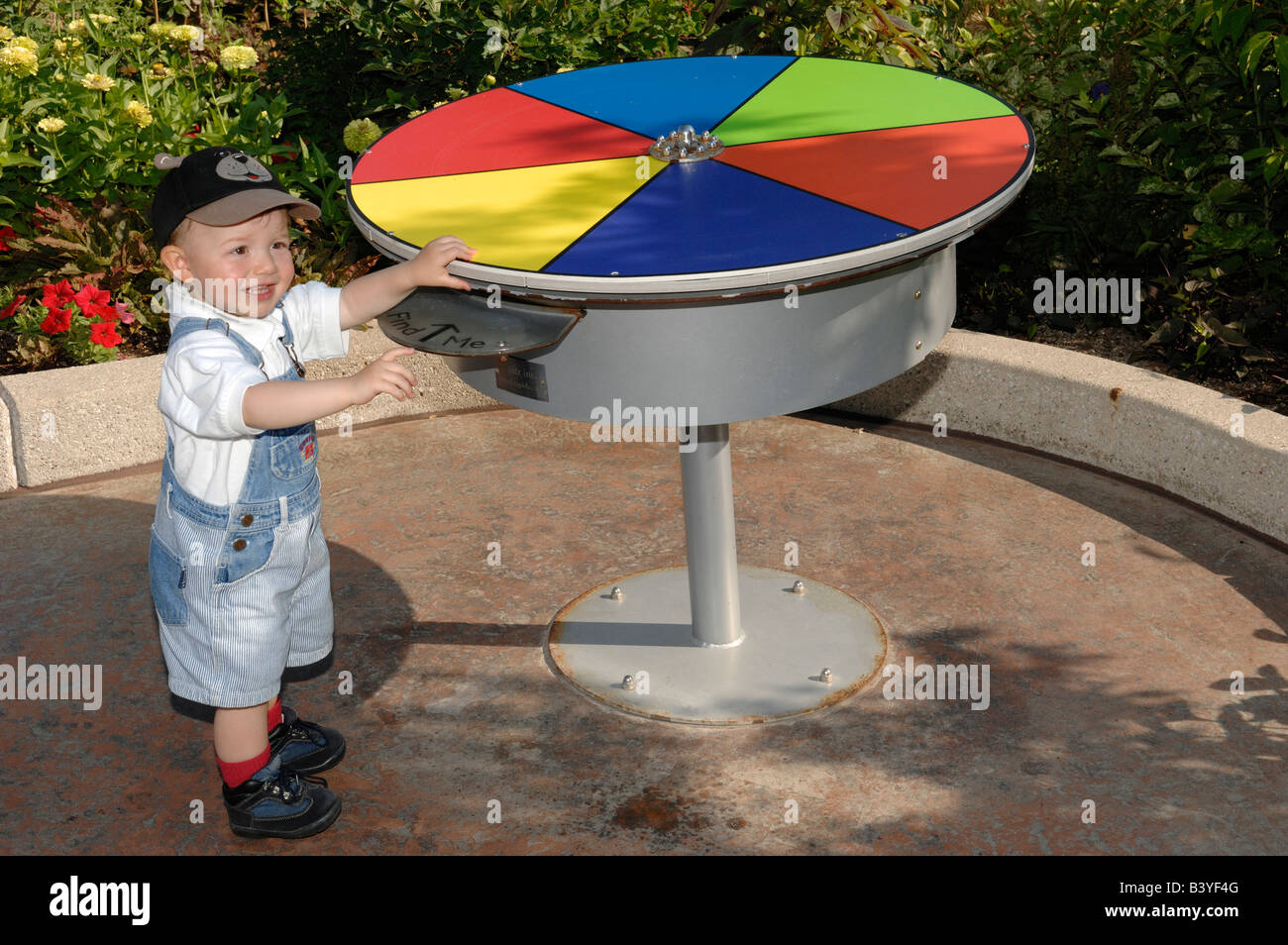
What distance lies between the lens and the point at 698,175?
3.29 m

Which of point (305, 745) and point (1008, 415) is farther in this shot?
point (1008, 415)

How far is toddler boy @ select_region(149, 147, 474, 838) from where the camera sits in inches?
111

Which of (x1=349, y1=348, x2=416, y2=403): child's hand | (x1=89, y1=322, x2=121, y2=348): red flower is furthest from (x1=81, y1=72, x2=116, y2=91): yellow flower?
(x1=349, y1=348, x2=416, y2=403): child's hand

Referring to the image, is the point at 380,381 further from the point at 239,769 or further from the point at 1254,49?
the point at 1254,49

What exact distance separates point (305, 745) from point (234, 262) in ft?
3.96

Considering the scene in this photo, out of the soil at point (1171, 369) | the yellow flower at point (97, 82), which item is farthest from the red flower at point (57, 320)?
the soil at point (1171, 369)

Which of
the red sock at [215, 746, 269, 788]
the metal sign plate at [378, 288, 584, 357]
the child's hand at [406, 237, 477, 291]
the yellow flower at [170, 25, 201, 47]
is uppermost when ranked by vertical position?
the yellow flower at [170, 25, 201, 47]

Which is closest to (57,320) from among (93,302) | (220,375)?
(93,302)

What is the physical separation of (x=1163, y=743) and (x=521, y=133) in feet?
7.24

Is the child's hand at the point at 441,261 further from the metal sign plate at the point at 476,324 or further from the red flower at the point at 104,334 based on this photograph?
the red flower at the point at 104,334

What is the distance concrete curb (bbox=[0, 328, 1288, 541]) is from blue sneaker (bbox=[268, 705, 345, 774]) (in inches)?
72.9

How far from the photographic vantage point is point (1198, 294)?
4902mm

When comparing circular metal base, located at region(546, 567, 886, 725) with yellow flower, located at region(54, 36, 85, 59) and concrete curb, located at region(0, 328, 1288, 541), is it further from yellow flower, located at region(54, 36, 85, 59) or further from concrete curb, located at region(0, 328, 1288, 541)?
yellow flower, located at region(54, 36, 85, 59)

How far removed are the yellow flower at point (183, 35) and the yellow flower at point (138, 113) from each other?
49 cm
